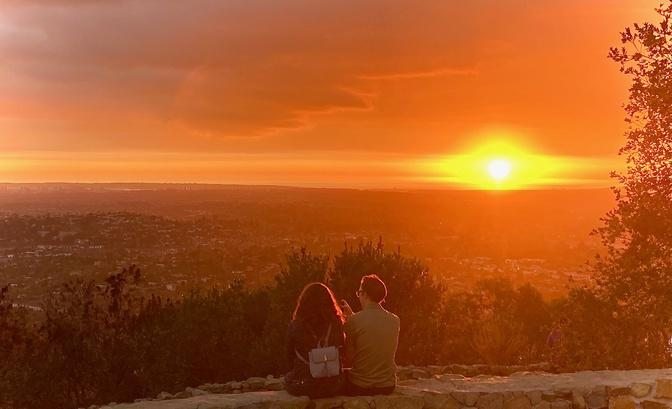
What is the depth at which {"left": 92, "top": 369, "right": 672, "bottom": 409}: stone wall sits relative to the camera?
298 inches

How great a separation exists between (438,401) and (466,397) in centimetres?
36

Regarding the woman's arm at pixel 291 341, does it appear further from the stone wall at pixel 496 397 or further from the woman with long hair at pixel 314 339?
the stone wall at pixel 496 397

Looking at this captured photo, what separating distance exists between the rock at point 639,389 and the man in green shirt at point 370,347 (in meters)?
2.88

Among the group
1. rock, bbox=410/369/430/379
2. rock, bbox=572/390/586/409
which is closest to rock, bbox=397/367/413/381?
rock, bbox=410/369/430/379

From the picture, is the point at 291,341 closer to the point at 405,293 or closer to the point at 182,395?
the point at 182,395

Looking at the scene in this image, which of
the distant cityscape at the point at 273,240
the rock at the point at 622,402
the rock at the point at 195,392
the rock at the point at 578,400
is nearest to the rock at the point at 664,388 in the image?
the rock at the point at 622,402

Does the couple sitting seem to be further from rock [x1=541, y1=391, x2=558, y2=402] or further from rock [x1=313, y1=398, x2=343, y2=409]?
rock [x1=541, y1=391, x2=558, y2=402]

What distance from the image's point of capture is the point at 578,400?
809cm

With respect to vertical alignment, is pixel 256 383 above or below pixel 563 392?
below

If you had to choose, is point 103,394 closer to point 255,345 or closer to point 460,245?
point 255,345

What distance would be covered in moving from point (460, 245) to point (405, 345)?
165ft

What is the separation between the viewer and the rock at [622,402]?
811 cm

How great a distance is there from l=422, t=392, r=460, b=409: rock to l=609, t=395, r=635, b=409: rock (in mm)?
1904

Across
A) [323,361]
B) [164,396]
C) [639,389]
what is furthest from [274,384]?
[639,389]
